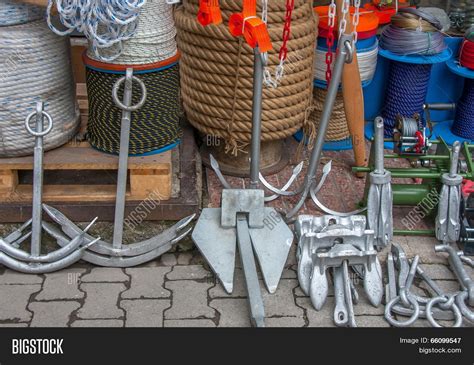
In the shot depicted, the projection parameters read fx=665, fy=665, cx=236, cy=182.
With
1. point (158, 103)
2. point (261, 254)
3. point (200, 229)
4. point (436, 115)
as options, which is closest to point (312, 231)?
point (261, 254)

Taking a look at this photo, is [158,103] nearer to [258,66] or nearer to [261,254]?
[258,66]

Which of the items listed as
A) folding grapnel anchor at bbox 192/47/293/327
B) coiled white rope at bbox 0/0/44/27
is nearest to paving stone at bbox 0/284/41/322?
folding grapnel anchor at bbox 192/47/293/327

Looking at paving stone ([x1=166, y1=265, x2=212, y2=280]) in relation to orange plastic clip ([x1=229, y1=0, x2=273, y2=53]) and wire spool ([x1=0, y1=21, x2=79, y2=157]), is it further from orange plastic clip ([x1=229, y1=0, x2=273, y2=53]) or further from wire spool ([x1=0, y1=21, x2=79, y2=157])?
orange plastic clip ([x1=229, y1=0, x2=273, y2=53])

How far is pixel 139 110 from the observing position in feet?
10.4

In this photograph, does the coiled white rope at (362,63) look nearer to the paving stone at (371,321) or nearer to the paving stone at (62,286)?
the paving stone at (371,321)

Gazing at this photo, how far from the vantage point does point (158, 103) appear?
3.22 m

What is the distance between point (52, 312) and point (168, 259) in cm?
62

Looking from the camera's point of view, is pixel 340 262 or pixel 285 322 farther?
pixel 340 262

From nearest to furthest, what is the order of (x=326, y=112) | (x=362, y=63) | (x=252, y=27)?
1. (x=252, y=27)
2. (x=326, y=112)
3. (x=362, y=63)

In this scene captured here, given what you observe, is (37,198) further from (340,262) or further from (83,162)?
(340,262)

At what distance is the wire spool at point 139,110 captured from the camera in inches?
123

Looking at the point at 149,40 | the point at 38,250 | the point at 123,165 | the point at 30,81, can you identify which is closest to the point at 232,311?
the point at 123,165

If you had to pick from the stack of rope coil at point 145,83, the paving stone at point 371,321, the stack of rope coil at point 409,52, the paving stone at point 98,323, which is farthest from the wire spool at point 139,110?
the stack of rope coil at point 409,52

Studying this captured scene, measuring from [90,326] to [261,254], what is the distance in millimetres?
833
